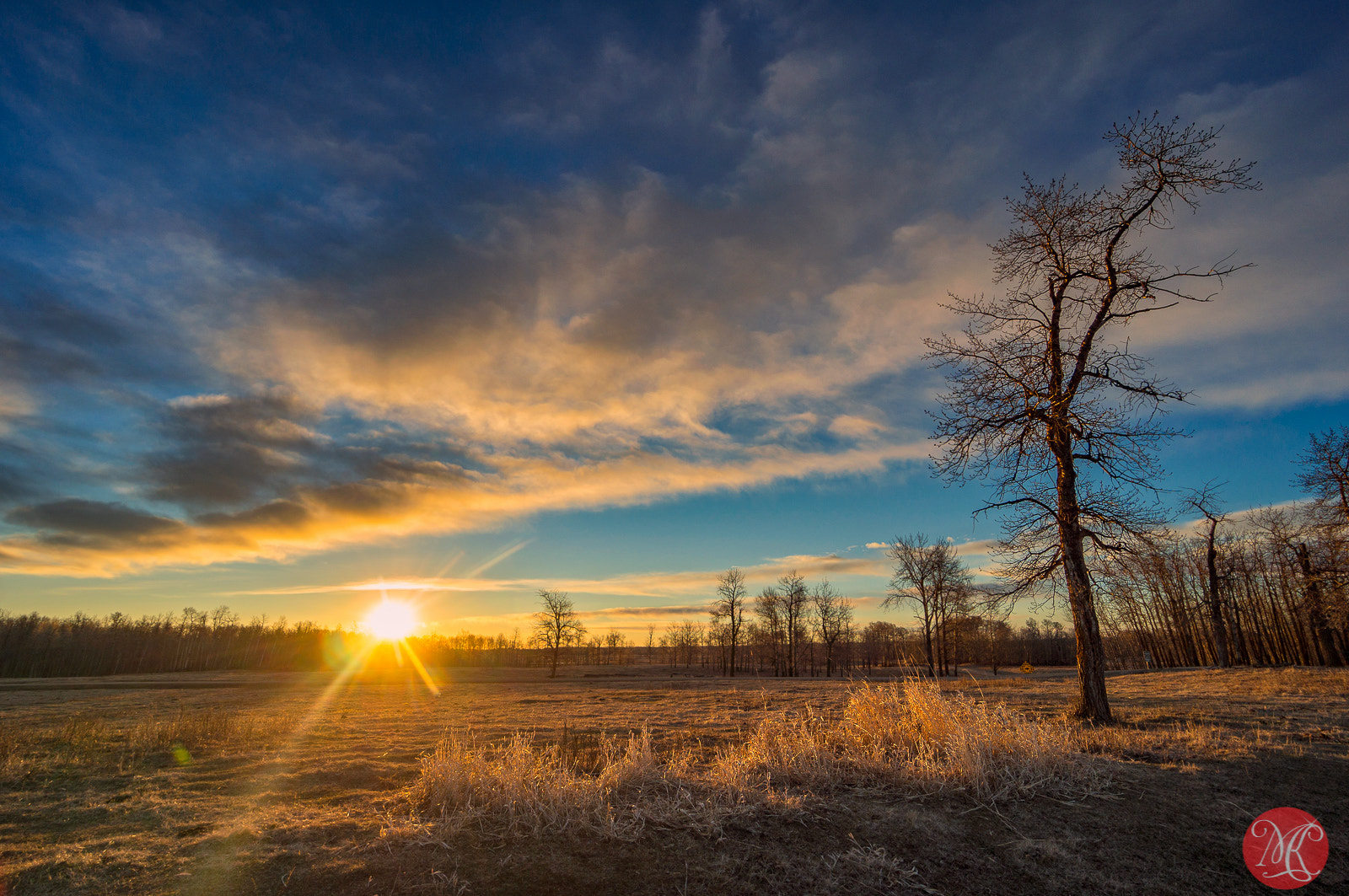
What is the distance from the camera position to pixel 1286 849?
514 centimetres

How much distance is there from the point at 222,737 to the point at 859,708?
14.8m

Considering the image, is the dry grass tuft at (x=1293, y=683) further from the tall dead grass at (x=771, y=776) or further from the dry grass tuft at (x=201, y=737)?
the dry grass tuft at (x=201, y=737)

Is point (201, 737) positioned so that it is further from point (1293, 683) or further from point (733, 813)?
point (1293, 683)

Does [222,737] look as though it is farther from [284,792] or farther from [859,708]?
[859,708]

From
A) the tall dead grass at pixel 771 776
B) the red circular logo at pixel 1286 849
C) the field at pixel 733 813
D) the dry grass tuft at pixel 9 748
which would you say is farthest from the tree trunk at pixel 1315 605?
the dry grass tuft at pixel 9 748

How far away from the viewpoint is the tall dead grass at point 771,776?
5574mm

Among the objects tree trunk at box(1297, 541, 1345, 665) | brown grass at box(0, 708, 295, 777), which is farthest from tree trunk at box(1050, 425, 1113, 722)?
tree trunk at box(1297, 541, 1345, 665)

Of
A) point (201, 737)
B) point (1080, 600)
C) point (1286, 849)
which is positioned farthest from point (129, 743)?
point (1080, 600)

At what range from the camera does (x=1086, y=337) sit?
1192 centimetres

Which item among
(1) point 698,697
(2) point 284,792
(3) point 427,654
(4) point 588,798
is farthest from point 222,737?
(3) point 427,654

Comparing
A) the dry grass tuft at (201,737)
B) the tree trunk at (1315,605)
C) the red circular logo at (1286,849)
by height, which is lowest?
the dry grass tuft at (201,737)

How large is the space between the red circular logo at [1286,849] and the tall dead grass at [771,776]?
1281mm

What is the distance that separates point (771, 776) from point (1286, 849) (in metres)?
4.75

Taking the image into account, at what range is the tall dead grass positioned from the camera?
557cm
